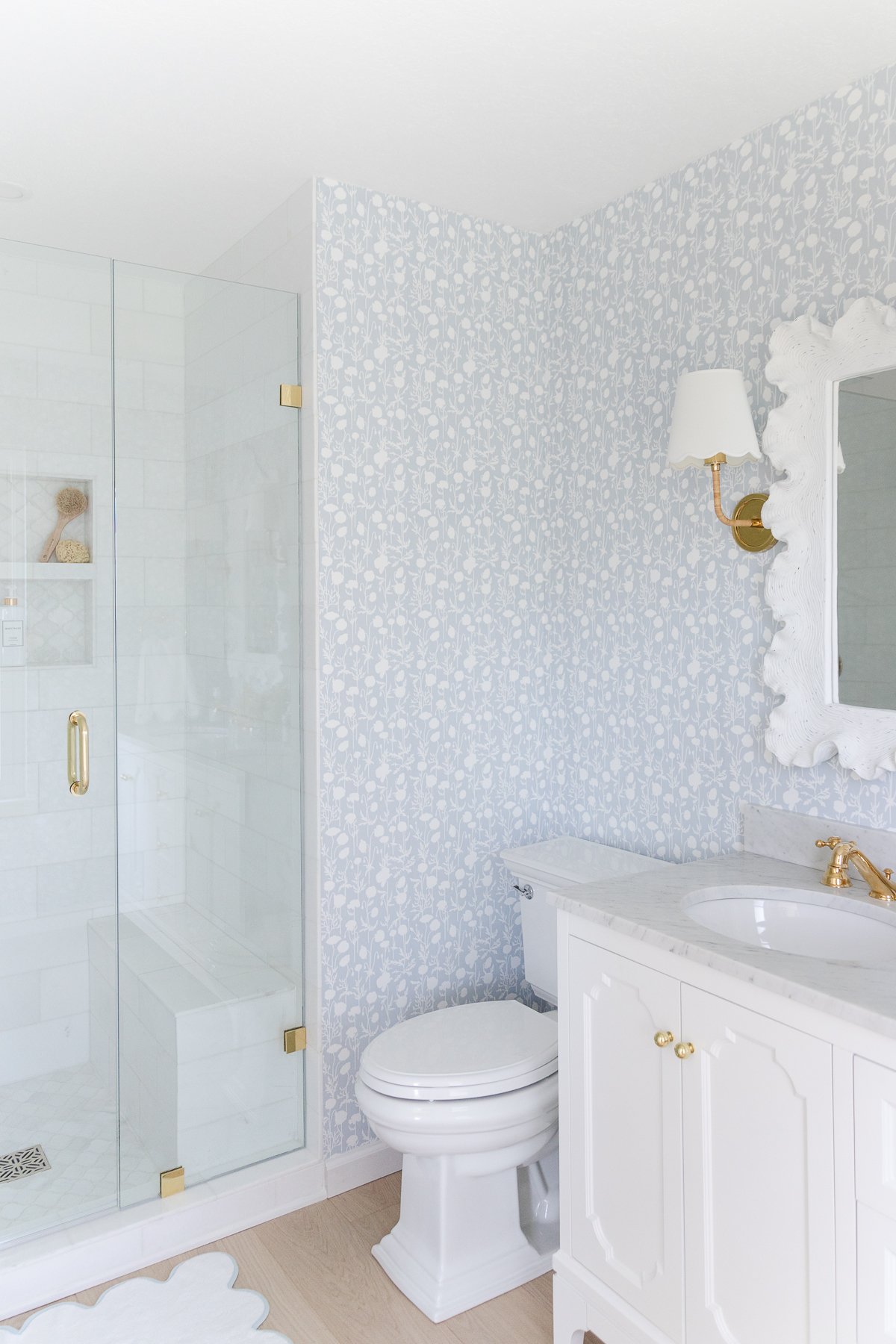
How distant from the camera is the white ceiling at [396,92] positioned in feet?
5.67

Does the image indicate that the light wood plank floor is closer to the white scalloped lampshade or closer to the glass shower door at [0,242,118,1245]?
the glass shower door at [0,242,118,1245]

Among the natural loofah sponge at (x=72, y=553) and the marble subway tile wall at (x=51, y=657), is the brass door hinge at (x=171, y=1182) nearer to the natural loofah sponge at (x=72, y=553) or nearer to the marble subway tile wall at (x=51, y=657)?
the marble subway tile wall at (x=51, y=657)

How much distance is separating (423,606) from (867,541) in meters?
1.10

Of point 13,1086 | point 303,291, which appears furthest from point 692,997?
point 303,291

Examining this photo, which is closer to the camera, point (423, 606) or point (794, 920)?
point (794, 920)

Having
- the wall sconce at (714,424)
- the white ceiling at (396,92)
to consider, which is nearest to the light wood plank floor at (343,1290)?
the wall sconce at (714,424)

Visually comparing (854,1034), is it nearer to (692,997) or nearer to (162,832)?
(692,997)

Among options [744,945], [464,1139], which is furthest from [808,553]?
[464,1139]

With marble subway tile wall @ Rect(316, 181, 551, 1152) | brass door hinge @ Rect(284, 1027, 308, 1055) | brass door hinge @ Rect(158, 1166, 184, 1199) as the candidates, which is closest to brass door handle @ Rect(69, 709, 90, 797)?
marble subway tile wall @ Rect(316, 181, 551, 1152)

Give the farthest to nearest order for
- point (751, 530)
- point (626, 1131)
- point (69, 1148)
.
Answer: point (69, 1148) < point (751, 530) < point (626, 1131)

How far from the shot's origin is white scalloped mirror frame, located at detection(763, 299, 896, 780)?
6.30 ft

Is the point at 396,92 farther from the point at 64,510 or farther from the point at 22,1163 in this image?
the point at 22,1163

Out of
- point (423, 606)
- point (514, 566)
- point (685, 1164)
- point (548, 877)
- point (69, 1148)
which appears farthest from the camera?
point (514, 566)

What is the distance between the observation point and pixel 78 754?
7.37 feet
